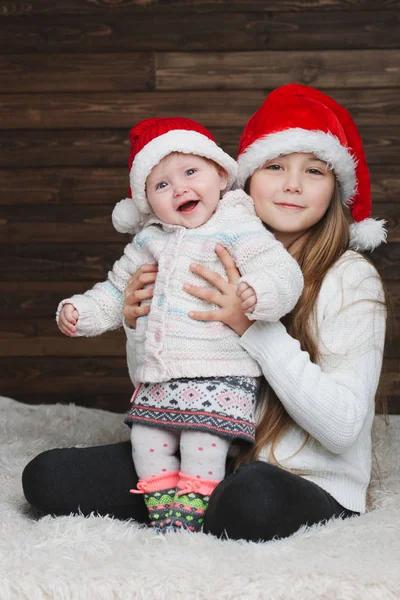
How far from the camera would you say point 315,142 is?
1508 millimetres

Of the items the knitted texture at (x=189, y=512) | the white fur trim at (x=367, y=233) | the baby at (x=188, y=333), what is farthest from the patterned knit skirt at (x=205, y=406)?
the white fur trim at (x=367, y=233)

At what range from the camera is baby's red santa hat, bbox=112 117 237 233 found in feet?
4.67

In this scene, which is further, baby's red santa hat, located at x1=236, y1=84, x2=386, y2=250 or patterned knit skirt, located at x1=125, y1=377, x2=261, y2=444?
baby's red santa hat, located at x1=236, y1=84, x2=386, y2=250

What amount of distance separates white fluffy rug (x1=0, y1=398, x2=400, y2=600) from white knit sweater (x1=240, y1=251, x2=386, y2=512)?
0.11 m

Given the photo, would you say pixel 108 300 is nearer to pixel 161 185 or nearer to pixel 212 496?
pixel 161 185

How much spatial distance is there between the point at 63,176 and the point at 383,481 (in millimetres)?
1598

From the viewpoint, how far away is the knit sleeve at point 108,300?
1.54m

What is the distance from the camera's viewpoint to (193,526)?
4.42ft

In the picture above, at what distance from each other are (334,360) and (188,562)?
474mm

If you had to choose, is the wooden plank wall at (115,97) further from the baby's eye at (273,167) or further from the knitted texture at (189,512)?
the knitted texture at (189,512)

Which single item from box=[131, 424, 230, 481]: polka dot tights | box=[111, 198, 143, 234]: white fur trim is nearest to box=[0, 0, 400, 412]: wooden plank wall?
box=[111, 198, 143, 234]: white fur trim

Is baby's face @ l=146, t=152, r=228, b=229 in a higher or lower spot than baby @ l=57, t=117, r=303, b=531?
higher

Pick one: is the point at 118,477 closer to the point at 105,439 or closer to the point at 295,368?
the point at 295,368

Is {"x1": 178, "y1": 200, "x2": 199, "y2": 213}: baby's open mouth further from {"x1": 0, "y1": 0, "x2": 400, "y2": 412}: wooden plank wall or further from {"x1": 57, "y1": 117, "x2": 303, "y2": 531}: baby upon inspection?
{"x1": 0, "y1": 0, "x2": 400, "y2": 412}: wooden plank wall
